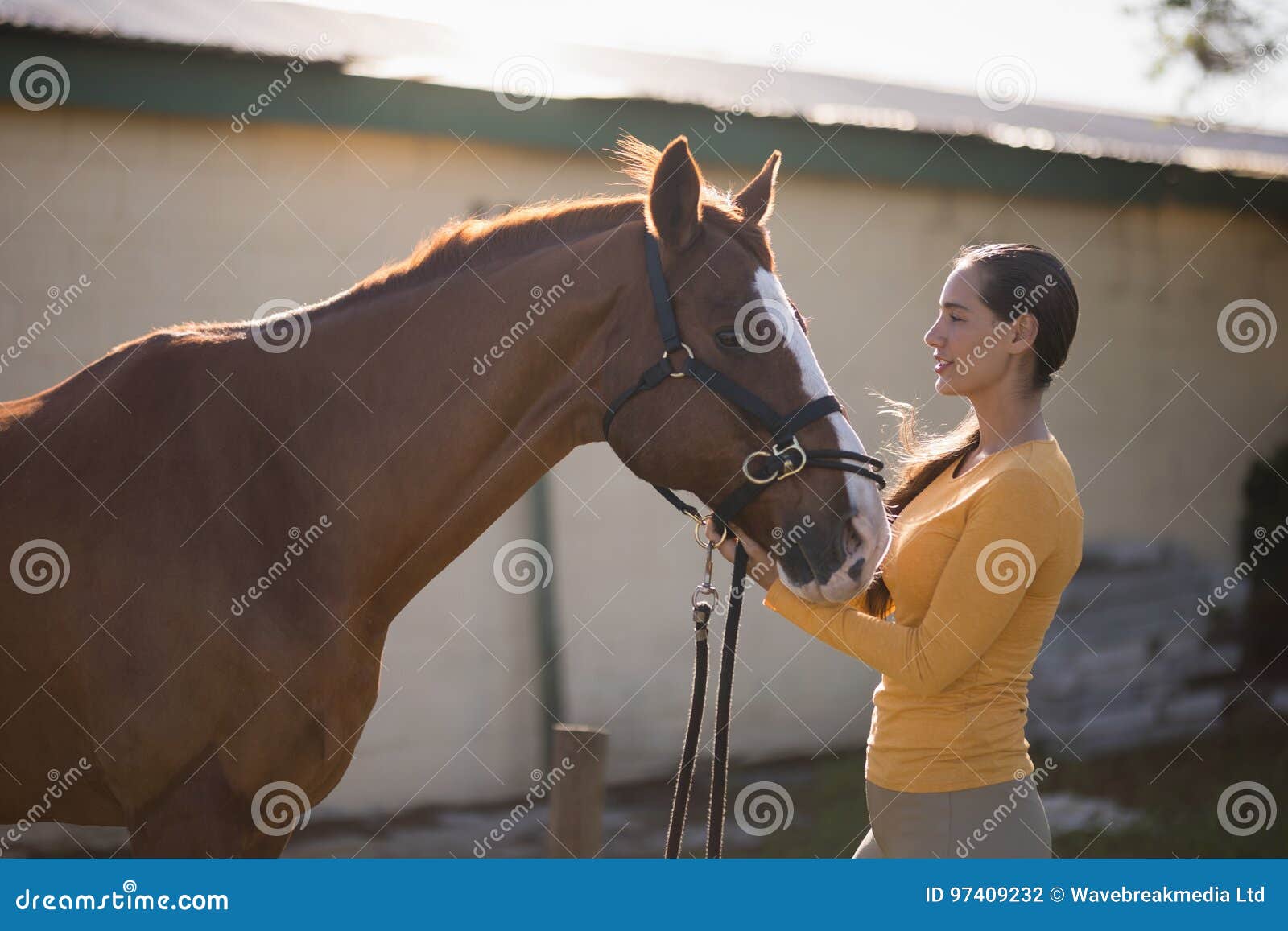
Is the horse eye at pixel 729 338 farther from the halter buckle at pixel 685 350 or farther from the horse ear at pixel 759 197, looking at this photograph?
the horse ear at pixel 759 197

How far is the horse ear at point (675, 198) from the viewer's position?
2268 millimetres

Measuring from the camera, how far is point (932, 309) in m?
6.94

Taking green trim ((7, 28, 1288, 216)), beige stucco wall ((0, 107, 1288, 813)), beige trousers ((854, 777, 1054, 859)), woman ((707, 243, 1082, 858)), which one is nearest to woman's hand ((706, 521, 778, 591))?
woman ((707, 243, 1082, 858))

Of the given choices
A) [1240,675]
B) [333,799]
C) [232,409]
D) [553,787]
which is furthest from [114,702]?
[1240,675]

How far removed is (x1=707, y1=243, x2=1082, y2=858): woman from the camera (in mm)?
2195

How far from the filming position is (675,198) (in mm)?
2291

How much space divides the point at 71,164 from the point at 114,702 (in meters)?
3.38

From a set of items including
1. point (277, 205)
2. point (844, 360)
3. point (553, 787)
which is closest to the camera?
point (553, 787)

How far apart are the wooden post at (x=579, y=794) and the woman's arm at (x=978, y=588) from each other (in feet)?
5.54

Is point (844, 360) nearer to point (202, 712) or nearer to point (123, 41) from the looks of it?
point (123, 41)

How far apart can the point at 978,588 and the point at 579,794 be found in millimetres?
1979

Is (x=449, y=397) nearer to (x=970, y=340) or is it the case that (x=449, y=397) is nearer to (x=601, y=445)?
(x=970, y=340)

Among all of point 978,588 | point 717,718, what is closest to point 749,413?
point 978,588

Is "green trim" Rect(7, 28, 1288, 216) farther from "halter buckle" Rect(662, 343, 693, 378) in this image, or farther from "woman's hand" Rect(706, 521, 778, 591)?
"woman's hand" Rect(706, 521, 778, 591)
